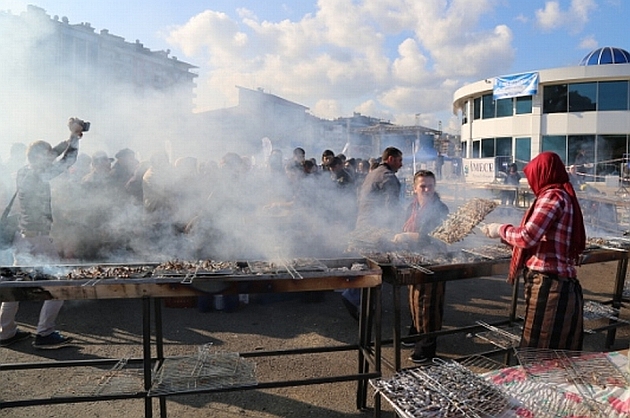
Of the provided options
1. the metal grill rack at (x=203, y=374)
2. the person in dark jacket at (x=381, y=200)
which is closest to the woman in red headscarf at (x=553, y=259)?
the metal grill rack at (x=203, y=374)

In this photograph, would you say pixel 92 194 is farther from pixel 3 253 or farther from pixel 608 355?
pixel 608 355

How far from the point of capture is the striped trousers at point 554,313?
2.95m

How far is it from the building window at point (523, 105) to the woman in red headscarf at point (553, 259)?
24322 millimetres

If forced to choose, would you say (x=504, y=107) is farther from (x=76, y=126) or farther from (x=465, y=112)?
(x=76, y=126)

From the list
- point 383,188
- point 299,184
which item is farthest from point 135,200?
point 383,188

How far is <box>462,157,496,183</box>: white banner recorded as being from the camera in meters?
16.0

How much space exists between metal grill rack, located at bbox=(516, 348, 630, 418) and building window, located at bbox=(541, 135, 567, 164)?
24494 mm

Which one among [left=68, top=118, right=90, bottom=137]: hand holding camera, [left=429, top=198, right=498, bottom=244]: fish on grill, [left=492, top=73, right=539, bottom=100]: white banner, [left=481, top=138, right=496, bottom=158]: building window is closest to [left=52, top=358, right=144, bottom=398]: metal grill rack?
[left=429, top=198, right=498, bottom=244]: fish on grill

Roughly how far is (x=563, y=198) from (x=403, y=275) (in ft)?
3.91

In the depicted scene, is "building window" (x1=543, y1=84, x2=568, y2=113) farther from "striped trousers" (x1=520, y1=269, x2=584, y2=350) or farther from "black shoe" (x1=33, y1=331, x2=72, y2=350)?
"black shoe" (x1=33, y1=331, x2=72, y2=350)

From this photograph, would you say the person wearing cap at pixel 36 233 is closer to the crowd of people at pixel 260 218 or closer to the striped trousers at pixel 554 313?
the crowd of people at pixel 260 218

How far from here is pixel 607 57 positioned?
23.7 m

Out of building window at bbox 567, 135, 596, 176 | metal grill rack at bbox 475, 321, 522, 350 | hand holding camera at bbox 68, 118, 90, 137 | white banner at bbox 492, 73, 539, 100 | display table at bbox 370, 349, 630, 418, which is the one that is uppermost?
white banner at bbox 492, 73, 539, 100

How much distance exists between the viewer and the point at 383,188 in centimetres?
518
